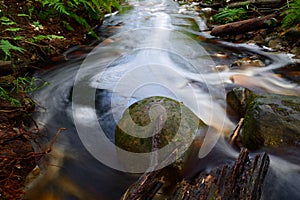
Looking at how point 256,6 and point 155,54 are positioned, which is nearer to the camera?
point 155,54

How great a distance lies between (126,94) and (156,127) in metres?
1.47

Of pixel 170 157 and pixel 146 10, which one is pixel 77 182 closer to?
pixel 170 157

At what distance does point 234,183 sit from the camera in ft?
5.89

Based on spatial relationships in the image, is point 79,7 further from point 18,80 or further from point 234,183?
point 234,183

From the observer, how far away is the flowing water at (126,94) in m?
2.27

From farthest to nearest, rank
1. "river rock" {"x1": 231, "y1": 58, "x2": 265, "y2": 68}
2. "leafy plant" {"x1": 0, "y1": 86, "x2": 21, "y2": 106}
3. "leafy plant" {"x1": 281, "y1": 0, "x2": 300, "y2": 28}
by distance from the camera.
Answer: "leafy plant" {"x1": 281, "y1": 0, "x2": 300, "y2": 28} → "river rock" {"x1": 231, "y1": 58, "x2": 265, "y2": 68} → "leafy plant" {"x1": 0, "y1": 86, "x2": 21, "y2": 106}

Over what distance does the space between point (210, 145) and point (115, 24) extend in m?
6.31

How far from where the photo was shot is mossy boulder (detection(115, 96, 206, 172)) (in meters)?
2.29

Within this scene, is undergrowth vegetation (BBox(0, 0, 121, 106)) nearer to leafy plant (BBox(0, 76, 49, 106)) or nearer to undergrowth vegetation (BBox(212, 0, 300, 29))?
leafy plant (BBox(0, 76, 49, 106))

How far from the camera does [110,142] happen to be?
2727mm

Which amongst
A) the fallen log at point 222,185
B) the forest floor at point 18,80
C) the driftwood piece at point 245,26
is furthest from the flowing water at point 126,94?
the driftwood piece at point 245,26

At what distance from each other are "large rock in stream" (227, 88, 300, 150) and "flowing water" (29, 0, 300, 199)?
17 cm

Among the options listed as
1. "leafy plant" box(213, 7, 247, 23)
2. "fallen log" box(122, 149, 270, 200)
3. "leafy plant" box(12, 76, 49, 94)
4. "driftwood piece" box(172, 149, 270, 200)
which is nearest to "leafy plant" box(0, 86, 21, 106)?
"leafy plant" box(12, 76, 49, 94)

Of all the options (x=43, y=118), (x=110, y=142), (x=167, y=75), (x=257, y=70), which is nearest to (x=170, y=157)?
(x=110, y=142)
